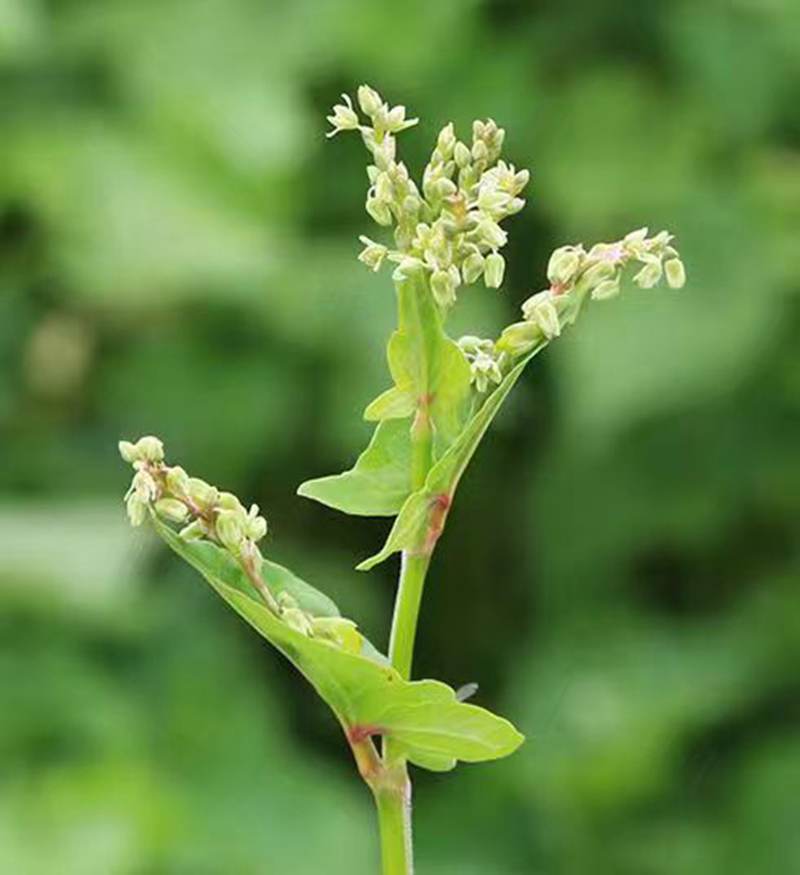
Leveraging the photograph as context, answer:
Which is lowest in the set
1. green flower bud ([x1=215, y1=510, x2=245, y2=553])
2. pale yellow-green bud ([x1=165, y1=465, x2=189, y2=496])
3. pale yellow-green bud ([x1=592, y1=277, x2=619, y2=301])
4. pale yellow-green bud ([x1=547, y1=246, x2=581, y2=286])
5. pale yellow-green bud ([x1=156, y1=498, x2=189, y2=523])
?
green flower bud ([x1=215, y1=510, x2=245, y2=553])

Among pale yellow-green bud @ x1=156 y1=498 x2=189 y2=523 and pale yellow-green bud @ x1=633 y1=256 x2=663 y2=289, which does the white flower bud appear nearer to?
pale yellow-green bud @ x1=156 y1=498 x2=189 y2=523

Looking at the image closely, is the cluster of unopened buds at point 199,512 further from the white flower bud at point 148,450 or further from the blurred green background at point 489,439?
the blurred green background at point 489,439

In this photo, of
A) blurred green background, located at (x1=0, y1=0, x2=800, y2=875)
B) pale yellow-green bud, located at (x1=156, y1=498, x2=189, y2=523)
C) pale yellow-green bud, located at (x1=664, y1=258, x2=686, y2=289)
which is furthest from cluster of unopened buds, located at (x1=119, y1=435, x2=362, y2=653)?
blurred green background, located at (x1=0, y1=0, x2=800, y2=875)

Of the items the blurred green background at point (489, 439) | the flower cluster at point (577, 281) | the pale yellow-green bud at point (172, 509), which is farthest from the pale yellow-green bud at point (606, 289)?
the blurred green background at point (489, 439)

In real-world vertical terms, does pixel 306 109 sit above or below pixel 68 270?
above

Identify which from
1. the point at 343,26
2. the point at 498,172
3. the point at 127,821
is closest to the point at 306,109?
the point at 343,26

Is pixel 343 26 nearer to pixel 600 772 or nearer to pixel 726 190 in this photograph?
pixel 726 190
